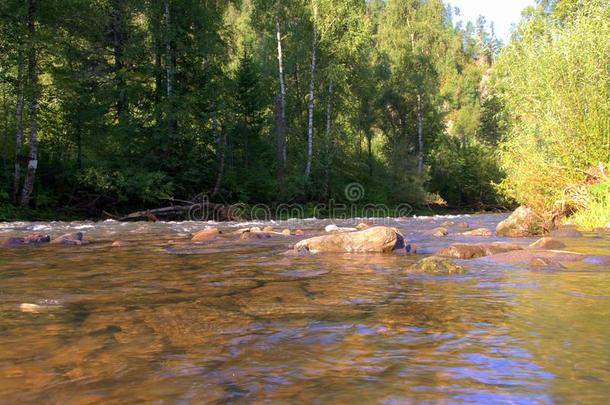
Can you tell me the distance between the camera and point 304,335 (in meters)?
3.73

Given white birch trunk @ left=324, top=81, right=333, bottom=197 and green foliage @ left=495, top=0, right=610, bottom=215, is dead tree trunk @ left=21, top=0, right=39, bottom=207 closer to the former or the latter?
white birch trunk @ left=324, top=81, right=333, bottom=197

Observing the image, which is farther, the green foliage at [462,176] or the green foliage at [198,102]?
the green foliage at [462,176]

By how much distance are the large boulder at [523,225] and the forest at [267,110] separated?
1822 millimetres

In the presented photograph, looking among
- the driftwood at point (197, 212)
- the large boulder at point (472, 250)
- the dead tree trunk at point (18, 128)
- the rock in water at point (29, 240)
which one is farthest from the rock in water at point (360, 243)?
the dead tree trunk at point (18, 128)

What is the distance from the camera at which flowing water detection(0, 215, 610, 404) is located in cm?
270

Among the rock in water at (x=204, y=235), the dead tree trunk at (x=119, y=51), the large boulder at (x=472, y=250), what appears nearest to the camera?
the large boulder at (x=472, y=250)

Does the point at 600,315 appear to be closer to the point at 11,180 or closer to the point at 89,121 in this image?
the point at 11,180

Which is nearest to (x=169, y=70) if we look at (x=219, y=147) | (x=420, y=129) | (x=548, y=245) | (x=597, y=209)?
(x=219, y=147)

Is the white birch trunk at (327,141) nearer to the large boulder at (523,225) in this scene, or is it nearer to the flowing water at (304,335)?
the large boulder at (523,225)

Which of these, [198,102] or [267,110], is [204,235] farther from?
[267,110]

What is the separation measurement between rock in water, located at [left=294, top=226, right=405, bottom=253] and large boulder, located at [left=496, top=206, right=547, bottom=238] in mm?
4683

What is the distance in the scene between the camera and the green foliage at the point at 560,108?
13.6 meters

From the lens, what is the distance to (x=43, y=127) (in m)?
20.9

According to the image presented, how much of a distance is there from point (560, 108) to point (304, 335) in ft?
42.7
